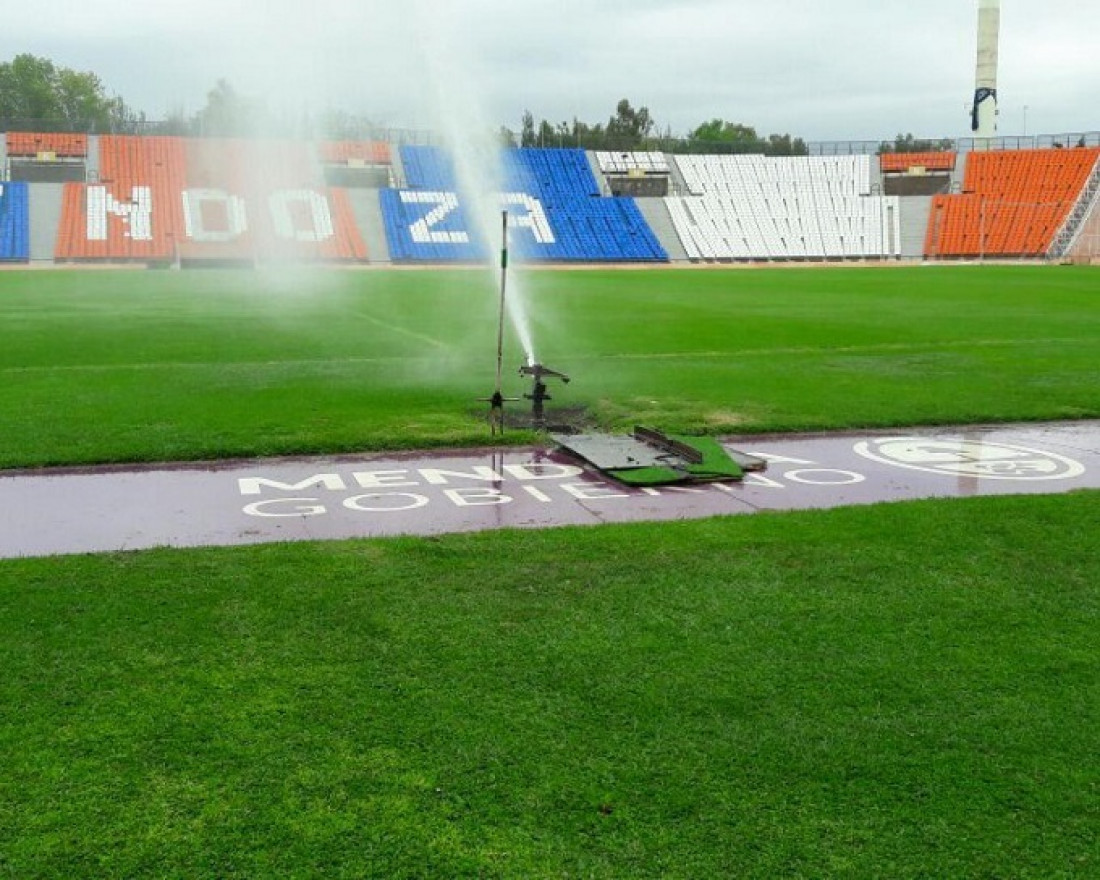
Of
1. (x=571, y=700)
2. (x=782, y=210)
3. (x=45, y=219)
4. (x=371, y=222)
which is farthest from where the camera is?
(x=782, y=210)

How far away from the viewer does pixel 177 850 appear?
4.11 metres

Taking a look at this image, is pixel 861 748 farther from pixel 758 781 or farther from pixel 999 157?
pixel 999 157

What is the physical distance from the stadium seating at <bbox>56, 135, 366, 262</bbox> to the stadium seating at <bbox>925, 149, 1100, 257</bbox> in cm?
4044

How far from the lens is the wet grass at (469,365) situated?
12945mm

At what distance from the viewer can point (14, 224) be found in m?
69.0

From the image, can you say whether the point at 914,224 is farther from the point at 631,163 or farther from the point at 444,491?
the point at 444,491

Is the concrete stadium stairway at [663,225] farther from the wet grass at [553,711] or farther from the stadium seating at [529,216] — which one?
the wet grass at [553,711]

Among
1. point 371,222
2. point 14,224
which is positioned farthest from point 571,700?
point 371,222

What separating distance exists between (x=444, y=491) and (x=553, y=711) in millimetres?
4821

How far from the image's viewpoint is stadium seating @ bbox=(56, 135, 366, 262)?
229ft

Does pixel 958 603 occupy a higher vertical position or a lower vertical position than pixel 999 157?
lower

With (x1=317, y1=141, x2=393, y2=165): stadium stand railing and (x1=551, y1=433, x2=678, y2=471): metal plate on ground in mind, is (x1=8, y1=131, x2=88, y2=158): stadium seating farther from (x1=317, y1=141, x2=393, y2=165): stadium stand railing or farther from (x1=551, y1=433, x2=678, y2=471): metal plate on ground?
(x1=551, y1=433, x2=678, y2=471): metal plate on ground

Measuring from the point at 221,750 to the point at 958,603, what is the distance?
167 inches

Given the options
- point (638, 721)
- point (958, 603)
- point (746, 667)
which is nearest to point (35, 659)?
point (638, 721)
